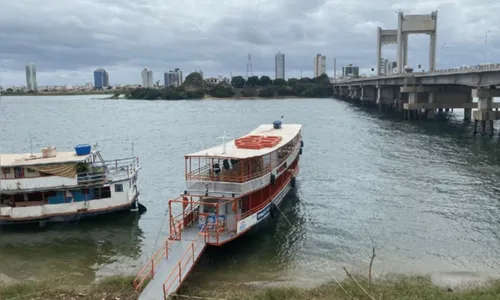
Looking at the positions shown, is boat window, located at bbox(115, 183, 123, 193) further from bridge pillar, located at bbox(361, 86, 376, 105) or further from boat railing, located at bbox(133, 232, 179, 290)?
bridge pillar, located at bbox(361, 86, 376, 105)

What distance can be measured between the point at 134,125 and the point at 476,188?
7725cm

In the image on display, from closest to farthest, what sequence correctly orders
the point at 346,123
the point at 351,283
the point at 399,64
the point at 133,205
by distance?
the point at 351,283, the point at 133,205, the point at 346,123, the point at 399,64

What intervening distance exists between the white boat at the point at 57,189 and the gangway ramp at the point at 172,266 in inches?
355

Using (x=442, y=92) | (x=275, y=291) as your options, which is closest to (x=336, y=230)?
(x=275, y=291)

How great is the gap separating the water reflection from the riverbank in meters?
1.97

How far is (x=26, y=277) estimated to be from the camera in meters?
22.9

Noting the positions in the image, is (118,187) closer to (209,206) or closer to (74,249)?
(74,249)

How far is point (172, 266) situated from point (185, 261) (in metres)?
0.69

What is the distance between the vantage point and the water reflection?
23.6m

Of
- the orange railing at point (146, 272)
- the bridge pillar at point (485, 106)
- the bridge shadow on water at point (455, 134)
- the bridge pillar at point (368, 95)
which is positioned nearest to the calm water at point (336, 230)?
the bridge shadow on water at point (455, 134)

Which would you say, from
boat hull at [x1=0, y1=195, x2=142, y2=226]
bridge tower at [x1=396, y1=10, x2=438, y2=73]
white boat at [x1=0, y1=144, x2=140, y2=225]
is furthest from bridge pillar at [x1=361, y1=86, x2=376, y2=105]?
white boat at [x1=0, y1=144, x2=140, y2=225]

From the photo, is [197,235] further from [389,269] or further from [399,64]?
[399,64]

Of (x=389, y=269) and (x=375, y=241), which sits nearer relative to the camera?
(x=389, y=269)

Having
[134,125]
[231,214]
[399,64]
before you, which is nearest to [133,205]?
[231,214]
